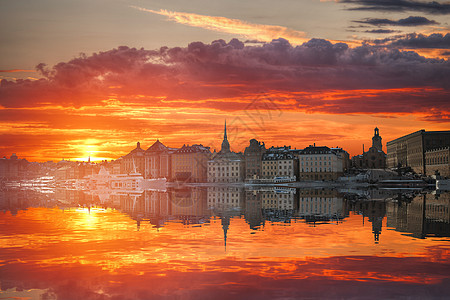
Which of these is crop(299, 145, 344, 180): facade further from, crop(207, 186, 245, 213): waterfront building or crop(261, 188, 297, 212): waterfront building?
crop(261, 188, 297, 212): waterfront building

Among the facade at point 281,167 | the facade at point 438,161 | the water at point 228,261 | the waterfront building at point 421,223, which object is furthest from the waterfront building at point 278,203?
the facade at point 281,167

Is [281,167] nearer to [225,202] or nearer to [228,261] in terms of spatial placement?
[225,202]

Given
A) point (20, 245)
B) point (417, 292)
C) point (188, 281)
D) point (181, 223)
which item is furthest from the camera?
point (181, 223)

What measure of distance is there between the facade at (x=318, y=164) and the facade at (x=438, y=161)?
30.2 metres

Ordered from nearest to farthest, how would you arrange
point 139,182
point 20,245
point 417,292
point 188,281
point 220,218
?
point 417,292 < point 188,281 < point 20,245 < point 220,218 < point 139,182

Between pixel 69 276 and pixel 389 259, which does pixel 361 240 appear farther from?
pixel 69 276

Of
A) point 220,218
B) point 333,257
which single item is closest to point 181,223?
point 220,218

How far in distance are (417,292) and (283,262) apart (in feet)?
22.6

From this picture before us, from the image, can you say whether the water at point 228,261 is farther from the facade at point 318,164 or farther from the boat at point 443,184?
the facade at point 318,164

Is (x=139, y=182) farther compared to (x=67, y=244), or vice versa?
(x=139, y=182)

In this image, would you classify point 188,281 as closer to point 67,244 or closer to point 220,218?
point 67,244

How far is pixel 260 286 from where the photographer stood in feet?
64.7

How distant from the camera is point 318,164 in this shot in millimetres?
188250

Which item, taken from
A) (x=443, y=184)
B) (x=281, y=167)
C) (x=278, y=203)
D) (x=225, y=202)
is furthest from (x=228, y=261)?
(x=281, y=167)
